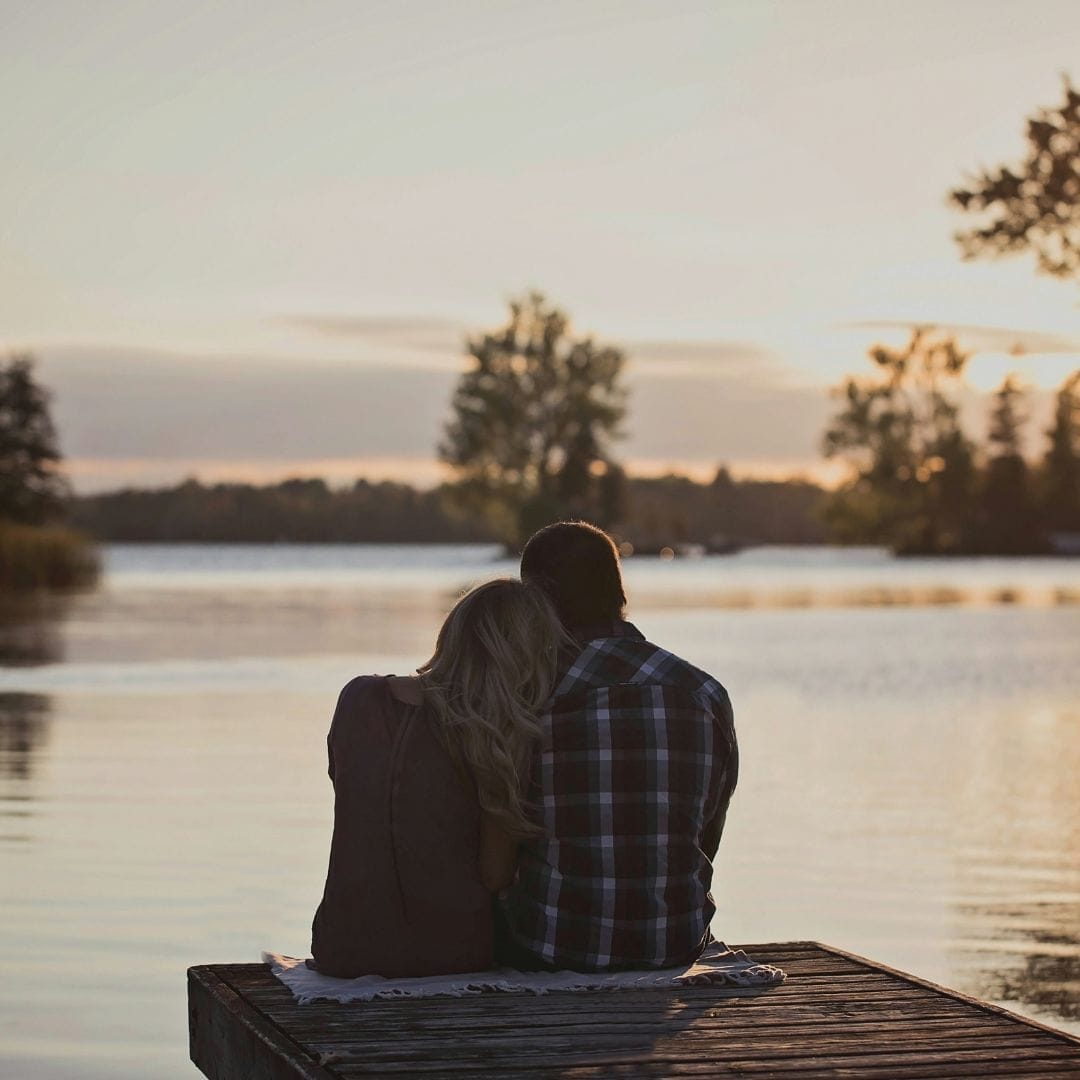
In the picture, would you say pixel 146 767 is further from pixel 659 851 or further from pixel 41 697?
pixel 659 851

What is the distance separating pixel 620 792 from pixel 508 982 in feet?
1.80

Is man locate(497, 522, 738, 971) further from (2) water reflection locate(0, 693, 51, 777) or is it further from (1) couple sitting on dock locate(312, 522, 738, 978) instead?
(2) water reflection locate(0, 693, 51, 777)

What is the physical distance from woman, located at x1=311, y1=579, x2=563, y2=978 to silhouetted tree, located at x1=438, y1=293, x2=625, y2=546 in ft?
279

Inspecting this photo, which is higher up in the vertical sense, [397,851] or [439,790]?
[439,790]

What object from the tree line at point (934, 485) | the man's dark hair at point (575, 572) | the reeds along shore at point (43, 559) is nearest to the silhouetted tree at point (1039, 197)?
the man's dark hair at point (575, 572)

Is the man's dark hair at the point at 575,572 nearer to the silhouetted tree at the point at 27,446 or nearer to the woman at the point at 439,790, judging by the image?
the woman at the point at 439,790

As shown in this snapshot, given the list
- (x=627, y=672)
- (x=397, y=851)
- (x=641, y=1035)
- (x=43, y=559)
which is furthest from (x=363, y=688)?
(x=43, y=559)

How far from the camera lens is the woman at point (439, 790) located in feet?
15.5

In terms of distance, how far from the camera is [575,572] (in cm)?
487

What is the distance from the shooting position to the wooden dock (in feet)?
13.8

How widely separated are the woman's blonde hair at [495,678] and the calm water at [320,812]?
200cm

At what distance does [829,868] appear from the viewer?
9977mm

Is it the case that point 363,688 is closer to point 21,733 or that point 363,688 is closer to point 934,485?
point 21,733

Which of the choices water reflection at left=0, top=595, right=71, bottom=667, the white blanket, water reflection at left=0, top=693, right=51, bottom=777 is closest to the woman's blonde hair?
the white blanket
